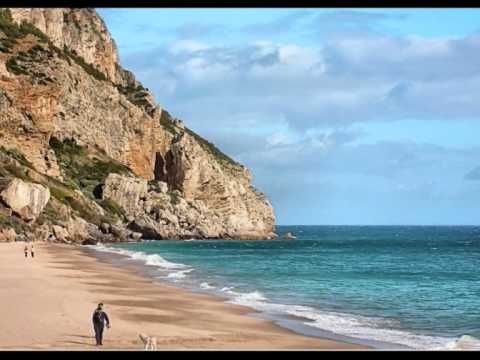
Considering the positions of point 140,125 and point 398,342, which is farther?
point 140,125

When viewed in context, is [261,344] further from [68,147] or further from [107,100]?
[107,100]

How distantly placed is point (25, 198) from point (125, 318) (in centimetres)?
5508

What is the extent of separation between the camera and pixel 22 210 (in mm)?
74875

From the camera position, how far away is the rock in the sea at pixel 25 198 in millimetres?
72625

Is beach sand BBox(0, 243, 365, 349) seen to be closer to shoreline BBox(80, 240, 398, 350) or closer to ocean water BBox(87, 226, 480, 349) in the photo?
shoreline BBox(80, 240, 398, 350)

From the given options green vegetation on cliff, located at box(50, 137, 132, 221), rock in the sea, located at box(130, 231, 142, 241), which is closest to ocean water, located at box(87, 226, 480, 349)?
rock in the sea, located at box(130, 231, 142, 241)

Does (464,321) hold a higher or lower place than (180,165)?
lower

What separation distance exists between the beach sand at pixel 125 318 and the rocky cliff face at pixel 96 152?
142 feet

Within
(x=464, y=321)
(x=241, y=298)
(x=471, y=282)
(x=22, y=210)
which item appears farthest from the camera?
(x=22, y=210)

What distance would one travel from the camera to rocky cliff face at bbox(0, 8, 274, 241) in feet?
308

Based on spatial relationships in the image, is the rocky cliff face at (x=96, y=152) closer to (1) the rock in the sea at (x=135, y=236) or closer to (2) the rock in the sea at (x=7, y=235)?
(1) the rock in the sea at (x=135, y=236)

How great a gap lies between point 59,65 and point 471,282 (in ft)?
278
